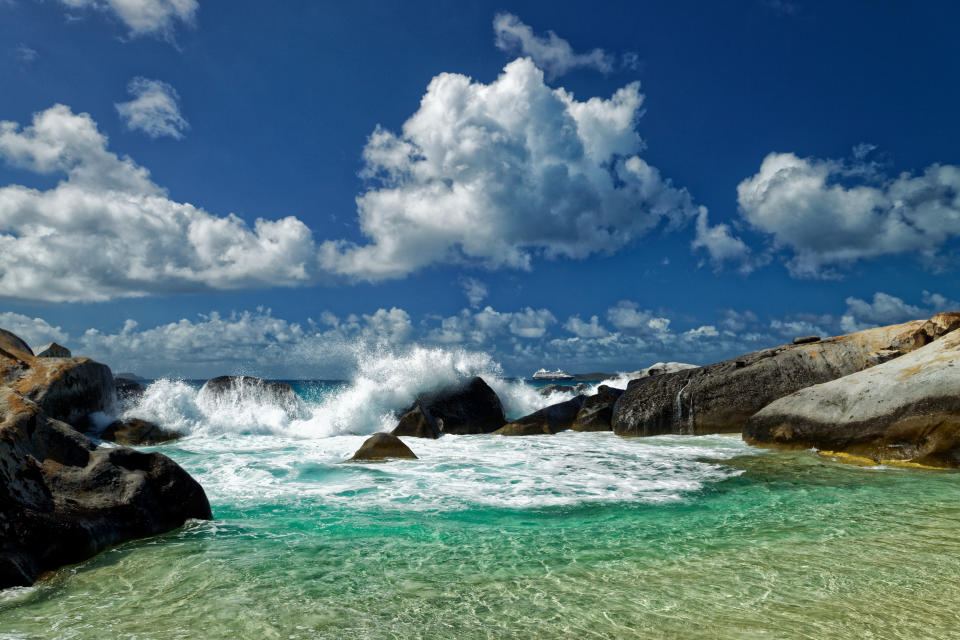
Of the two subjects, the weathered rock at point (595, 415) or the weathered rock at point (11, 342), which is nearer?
the weathered rock at point (11, 342)

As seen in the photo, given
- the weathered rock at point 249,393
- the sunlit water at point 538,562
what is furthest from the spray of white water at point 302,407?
the sunlit water at point 538,562

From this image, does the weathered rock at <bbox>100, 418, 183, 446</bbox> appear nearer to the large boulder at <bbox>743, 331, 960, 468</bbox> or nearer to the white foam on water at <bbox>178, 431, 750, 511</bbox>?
the white foam on water at <bbox>178, 431, 750, 511</bbox>

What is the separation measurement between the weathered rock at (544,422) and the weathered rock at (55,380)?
11.9 meters

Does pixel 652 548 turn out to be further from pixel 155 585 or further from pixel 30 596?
pixel 30 596

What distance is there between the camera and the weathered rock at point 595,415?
18219mm

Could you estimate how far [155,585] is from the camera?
464cm

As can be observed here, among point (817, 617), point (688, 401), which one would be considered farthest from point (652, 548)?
point (688, 401)

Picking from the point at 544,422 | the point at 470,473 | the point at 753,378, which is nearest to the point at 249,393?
the point at 544,422

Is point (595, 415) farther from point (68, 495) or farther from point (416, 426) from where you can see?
point (68, 495)

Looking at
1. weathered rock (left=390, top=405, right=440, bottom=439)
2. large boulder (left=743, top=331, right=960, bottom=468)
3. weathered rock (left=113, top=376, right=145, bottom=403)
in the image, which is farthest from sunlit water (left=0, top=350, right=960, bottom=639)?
weathered rock (left=113, top=376, right=145, bottom=403)

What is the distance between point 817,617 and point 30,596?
5706mm

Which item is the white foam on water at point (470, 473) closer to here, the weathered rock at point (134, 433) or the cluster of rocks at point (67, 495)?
the cluster of rocks at point (67, 495)

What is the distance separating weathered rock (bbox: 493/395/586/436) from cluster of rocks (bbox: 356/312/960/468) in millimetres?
37

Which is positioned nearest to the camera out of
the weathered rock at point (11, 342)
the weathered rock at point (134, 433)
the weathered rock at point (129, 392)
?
the weathered rock at point (11, 342)
